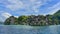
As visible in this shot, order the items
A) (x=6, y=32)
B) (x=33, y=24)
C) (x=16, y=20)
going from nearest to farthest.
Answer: (x=6, y=32) → (x=16, y=20) → (x=33, y=24)

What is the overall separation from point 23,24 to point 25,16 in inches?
14.3

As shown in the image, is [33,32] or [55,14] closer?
[33,32]

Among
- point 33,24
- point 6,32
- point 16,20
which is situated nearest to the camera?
point 6,32

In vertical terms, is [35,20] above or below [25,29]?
above

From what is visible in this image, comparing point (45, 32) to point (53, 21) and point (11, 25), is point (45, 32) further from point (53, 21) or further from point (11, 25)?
point (11, 25)

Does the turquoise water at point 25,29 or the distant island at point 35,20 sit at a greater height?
the distant island at point 35,20

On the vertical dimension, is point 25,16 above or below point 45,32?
above

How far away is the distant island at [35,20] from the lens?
6.83 metres

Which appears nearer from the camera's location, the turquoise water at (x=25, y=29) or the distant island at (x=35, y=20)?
the turquoise water at (x=25, y=29)

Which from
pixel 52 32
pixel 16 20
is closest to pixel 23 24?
pixel 16 20

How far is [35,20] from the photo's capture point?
24.0 feet

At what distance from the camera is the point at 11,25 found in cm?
670

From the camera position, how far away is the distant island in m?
6.83

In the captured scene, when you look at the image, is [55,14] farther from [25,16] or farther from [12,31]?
[12,31]
